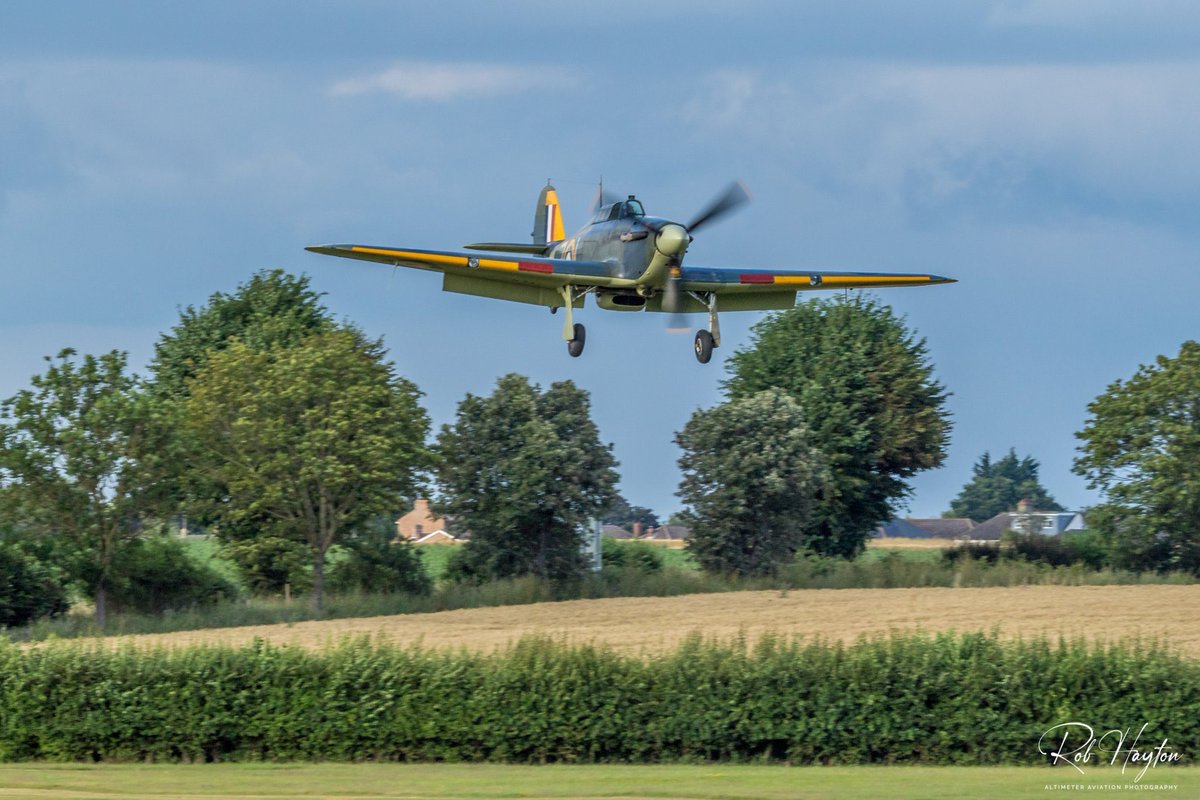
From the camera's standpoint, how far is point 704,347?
33375 millimetres

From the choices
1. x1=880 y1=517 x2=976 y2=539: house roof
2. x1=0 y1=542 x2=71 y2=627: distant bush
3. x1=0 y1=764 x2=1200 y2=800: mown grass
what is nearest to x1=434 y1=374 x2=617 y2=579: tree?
x1=0 y1=542 x2=71 y2=627: distant bush

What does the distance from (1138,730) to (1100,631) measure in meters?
14.6

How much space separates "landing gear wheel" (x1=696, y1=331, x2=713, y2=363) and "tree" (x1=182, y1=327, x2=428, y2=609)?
20.1 meters

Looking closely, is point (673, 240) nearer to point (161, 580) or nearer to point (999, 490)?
point (161, 580)

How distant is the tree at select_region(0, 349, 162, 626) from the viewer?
49.2 metres

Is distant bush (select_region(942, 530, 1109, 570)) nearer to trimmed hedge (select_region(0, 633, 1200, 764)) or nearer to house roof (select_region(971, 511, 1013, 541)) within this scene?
trimmed hedge (select_region(0, 633, 1200, 764))

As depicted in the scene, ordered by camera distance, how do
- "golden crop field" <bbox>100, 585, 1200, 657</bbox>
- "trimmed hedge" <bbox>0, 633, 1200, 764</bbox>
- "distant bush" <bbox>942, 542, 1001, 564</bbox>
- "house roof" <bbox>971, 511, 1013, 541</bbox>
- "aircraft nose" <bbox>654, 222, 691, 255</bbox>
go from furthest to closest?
"house roof" <bbox>971, 511, 1013, 541</bbox>, "distant bush" <bbox>942, 542, 1001, 564</bbox>, "golden crop field" <bbox>100, 585, 1200, 657</bbox>, "aircraft nose" <bbox>654, 222, 691, 255</bbox>, "trimmed hedge" <bbox>0, 633, 1200, 764</bbox>

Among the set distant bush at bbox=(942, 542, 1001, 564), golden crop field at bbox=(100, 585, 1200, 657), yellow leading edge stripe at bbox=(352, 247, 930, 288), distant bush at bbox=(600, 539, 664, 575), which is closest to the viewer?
yellow leading edge stripe at bbox=(352, 247, 930, 288)

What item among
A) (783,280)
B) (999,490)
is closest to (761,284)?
(783,280)

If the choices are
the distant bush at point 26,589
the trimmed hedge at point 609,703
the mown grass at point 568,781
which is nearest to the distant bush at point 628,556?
the distant bush at point 26,589

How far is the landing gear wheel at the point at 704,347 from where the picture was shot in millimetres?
33219

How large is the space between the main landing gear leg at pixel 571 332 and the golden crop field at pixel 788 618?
8.52 meters

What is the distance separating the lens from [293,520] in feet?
171

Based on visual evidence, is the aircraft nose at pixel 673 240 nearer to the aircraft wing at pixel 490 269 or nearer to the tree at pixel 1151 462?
the aircraft wing at pixel 490 269
